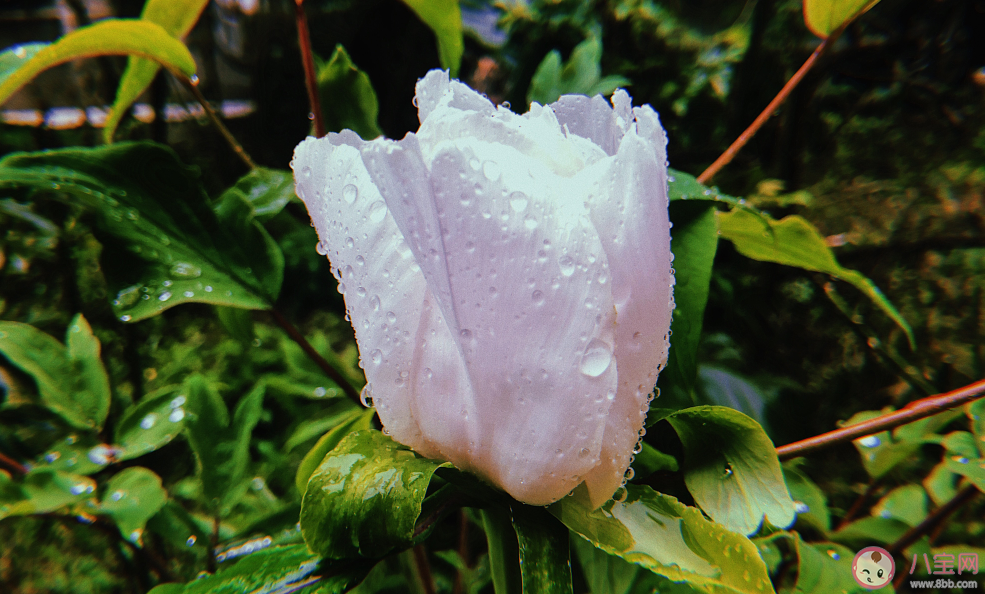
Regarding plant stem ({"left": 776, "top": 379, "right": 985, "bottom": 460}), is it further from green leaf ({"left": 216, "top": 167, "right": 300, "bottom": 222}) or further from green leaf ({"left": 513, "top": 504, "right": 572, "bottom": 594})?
green leaf ({"left": 216, "top": 167, "right": 300, "bottom": 222})

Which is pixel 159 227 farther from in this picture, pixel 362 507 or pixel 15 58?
pixel 362 507

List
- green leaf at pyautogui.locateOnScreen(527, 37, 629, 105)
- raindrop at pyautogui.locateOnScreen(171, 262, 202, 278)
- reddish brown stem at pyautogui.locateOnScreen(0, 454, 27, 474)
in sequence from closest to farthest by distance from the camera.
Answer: raindrop at pyautogui.locateOnScreen(171, 262, 202, 278), reddish brown stem at pyautogui.locateOnScreen(0, 454, 27, 474), green leaf at pyautogui.locateOnScreen(527, 37, 629, 105)

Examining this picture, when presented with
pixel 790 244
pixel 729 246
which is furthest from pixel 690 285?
pixel 729 246

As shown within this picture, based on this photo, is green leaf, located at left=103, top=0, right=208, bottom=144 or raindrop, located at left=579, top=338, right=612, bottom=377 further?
green leaf, located at left=103, top=0, right=208, bottom=144

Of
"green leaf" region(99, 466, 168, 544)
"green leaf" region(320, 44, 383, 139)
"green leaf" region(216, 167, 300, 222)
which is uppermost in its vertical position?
"green leaf" region(320, 44, 383, 139)

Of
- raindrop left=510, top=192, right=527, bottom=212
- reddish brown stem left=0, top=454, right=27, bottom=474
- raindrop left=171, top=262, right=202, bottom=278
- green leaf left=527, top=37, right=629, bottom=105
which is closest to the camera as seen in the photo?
raindrop left=510, top=192, right=527, bottom=212

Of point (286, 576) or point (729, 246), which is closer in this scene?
point (286, 576)

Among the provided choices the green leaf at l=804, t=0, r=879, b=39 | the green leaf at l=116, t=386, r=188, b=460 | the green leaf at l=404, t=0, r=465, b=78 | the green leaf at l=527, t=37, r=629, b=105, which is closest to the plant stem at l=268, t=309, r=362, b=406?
the green leaf at l=116, t=386, r=188, b=460
